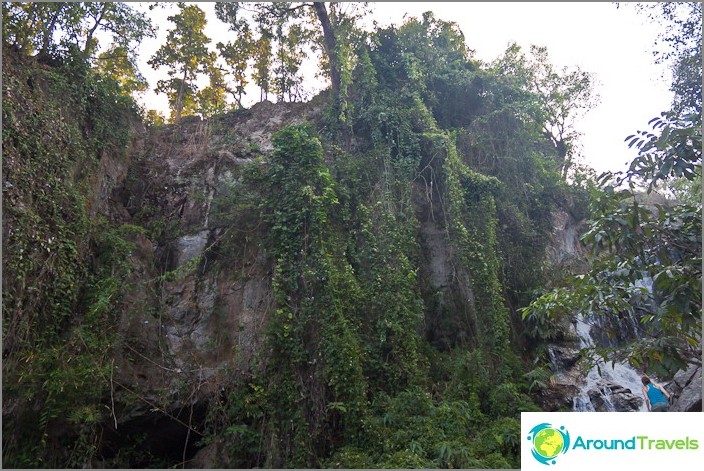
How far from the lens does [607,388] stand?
8281mm

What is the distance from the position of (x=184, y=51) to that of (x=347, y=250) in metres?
8.98

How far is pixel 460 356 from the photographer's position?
8.31 m

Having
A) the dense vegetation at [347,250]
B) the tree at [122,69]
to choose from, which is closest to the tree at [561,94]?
the dense vegetation at [347,250]

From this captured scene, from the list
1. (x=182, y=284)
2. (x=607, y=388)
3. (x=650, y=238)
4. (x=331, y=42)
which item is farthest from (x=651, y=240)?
(x=331, y=42)

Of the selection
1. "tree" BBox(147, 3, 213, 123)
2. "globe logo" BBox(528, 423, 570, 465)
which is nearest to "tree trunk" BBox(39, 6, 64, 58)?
"tree" BBox(147, 3, 213, 123)

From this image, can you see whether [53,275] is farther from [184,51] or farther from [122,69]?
[184,51]

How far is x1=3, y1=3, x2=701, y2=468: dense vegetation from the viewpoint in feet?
19.8

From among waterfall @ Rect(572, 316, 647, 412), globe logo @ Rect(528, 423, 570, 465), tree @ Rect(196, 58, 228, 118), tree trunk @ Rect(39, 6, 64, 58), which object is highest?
tree @ Rect(196, 58, 228, 118)

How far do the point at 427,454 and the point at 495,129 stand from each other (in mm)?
8215

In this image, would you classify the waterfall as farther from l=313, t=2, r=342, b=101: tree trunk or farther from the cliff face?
l=313, t=2, r=342, b=101: tree trunk

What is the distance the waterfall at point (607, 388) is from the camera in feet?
26.2

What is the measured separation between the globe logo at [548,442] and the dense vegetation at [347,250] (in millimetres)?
1326

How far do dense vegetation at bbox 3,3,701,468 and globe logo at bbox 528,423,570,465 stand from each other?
133 centimetres

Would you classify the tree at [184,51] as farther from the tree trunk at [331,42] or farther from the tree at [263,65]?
the tree trunk at [331,42]
